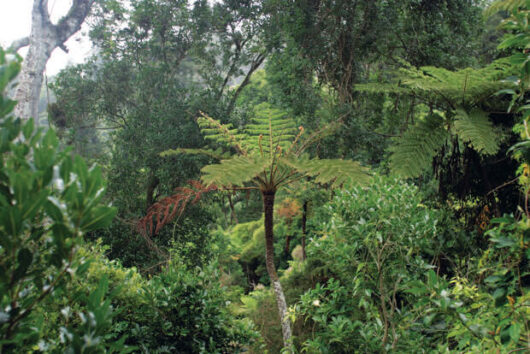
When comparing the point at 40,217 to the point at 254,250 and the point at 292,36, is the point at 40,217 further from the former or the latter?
the point at 254,250

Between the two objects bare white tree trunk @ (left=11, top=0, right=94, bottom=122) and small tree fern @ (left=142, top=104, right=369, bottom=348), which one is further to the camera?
bare white tree trunk @ (left=11, top=0, right=94, bottom=122)

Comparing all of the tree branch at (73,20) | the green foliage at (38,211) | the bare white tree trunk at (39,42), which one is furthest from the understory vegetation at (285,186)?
the bare white tree trunk at (39,42)

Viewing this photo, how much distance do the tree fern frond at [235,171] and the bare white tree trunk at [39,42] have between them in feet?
13.8

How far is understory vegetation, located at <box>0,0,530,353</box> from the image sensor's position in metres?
0.82

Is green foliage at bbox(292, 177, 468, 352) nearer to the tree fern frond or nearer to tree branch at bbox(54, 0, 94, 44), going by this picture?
the tree fern frond

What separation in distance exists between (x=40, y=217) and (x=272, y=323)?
3.60 metres

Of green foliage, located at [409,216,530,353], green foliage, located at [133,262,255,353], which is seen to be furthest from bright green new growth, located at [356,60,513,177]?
green foliage, located at [133,262,255,353]

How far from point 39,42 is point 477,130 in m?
6.63

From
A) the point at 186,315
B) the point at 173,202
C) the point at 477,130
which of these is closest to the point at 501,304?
the point at 186,315

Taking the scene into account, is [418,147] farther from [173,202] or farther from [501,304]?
[173,202]

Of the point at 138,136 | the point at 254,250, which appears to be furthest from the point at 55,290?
the point at 254,250

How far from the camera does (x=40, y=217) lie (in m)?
0.88

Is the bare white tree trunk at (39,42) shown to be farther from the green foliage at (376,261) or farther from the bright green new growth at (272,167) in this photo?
the green foliage at (376,261)

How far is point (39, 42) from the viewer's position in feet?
19.9
